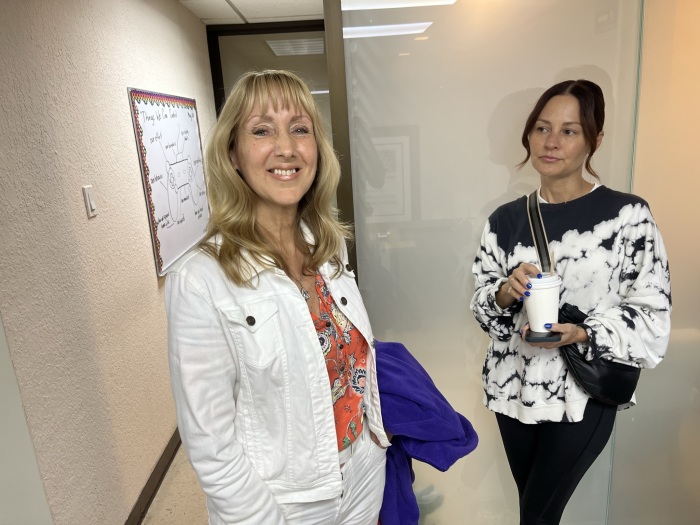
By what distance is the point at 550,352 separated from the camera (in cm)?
132

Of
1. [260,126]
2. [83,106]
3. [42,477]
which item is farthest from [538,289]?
[83,106]

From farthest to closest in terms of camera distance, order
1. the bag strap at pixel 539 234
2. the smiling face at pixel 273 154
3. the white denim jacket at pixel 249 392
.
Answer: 1. the bag strap at pixel 539 234
2. the smiling face at pixel 273 154
3. the white denim jacket at pixel 249 392

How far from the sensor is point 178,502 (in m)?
2.27

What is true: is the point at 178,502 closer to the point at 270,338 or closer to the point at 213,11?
the point at 270,338

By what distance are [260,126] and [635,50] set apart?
1.32 m

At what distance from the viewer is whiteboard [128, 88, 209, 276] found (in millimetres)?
2439

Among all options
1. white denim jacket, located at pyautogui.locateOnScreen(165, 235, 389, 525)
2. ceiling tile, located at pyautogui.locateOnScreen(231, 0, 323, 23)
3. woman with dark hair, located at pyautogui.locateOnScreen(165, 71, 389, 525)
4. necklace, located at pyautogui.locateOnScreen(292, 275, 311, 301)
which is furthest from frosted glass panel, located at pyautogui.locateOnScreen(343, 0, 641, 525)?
ceiling tile, located at pyautogui.locateOnScreen(231, 0, 323, 23)

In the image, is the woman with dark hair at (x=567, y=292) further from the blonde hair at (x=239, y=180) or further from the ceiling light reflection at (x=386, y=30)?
the blonde hair at (x=239, y=180)

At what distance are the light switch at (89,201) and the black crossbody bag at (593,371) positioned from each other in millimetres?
1680

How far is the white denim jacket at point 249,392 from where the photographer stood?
866 millimetres

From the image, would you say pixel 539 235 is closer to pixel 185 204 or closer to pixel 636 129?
pixel 636 129

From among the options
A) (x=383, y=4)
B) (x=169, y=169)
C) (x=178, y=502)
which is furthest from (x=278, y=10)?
(x=178, y=502)

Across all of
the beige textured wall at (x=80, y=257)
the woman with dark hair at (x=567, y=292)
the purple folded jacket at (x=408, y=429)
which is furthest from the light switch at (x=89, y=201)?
the woman with dark hair at (x=567, y=292)

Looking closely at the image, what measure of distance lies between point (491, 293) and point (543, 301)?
0.20 metres
